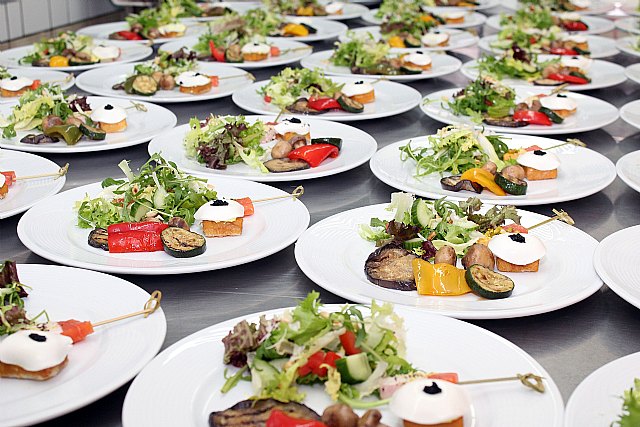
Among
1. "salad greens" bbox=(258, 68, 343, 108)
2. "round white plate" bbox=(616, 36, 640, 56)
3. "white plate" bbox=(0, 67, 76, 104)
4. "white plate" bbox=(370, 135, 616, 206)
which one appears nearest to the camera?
"white plate" bbox=(370, 135, 616, 206)

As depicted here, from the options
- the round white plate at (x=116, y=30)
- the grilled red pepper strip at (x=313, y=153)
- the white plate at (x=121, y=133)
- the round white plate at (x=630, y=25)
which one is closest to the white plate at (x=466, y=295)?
the grilled red pepper strip at (x=313, y=153)

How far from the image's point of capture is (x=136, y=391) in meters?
1.61

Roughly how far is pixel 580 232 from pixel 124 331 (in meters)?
1.37

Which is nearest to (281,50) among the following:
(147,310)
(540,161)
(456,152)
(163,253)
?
(456,152)

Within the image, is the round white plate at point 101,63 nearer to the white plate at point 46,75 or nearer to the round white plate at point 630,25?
the white plate at point 46,75

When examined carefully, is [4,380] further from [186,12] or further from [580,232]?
[186,12]

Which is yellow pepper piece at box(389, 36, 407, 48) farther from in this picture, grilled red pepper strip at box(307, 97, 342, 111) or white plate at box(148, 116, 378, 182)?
white plate at box(148, 116, 378, 182)

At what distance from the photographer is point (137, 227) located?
2.42 meters

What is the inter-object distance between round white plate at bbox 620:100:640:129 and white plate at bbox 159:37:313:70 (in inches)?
74.9

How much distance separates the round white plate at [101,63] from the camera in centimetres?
460

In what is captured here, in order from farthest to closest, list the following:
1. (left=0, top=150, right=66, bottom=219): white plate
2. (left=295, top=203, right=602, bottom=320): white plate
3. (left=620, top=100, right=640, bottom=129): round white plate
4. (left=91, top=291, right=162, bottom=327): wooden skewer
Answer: (left=620, top=100, right=640, bottom=129): round white plate, (left=0, top=150, right=66, bottom=219): white plate, (left=295, top=203, right=602, bottom=320): white plate, (left=91, top=291, right=162, bottom=327): wooden skewer

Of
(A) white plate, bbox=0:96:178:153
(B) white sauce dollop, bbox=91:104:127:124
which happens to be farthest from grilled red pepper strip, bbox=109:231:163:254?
(B) white sauce dollop, bbox=91:104:127:124

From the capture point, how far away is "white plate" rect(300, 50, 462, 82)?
14.6 ft

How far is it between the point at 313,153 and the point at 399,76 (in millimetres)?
1508
